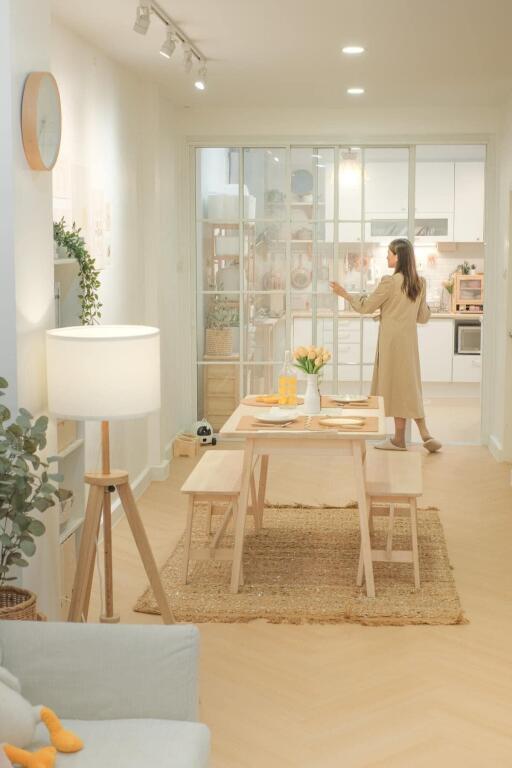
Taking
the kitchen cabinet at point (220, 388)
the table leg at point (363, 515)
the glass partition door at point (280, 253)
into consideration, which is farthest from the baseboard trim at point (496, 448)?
the table leg at point (363, 515)

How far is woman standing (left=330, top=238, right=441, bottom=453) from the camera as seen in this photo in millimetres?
8062

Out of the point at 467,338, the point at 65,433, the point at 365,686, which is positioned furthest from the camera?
the point at 467,338

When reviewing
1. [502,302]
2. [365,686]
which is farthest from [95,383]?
[502,302]

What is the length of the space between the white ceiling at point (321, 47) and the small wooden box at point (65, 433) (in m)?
1.96

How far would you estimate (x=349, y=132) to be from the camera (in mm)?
8750

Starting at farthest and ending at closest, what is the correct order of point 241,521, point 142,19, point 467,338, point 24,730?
point 467,338 < point 241,521 < point 142,19 < point 24,730

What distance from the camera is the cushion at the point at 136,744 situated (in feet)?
8.05

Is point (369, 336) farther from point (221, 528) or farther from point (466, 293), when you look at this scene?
point (221, 528)

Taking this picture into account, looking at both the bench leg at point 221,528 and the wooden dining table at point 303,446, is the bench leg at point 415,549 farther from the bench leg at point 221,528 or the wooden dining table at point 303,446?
the bench leg at point 221,528

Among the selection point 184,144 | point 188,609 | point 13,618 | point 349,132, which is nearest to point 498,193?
Answer: point 349,132

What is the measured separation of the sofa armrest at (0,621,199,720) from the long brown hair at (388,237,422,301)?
5476 mm

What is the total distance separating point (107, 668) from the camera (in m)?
2.74

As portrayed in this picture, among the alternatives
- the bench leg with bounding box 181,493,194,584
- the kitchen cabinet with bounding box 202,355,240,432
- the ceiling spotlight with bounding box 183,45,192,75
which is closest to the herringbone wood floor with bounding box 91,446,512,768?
the bench leg with bounding box 181,493,194,584

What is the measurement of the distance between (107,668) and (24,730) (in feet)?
0.96
